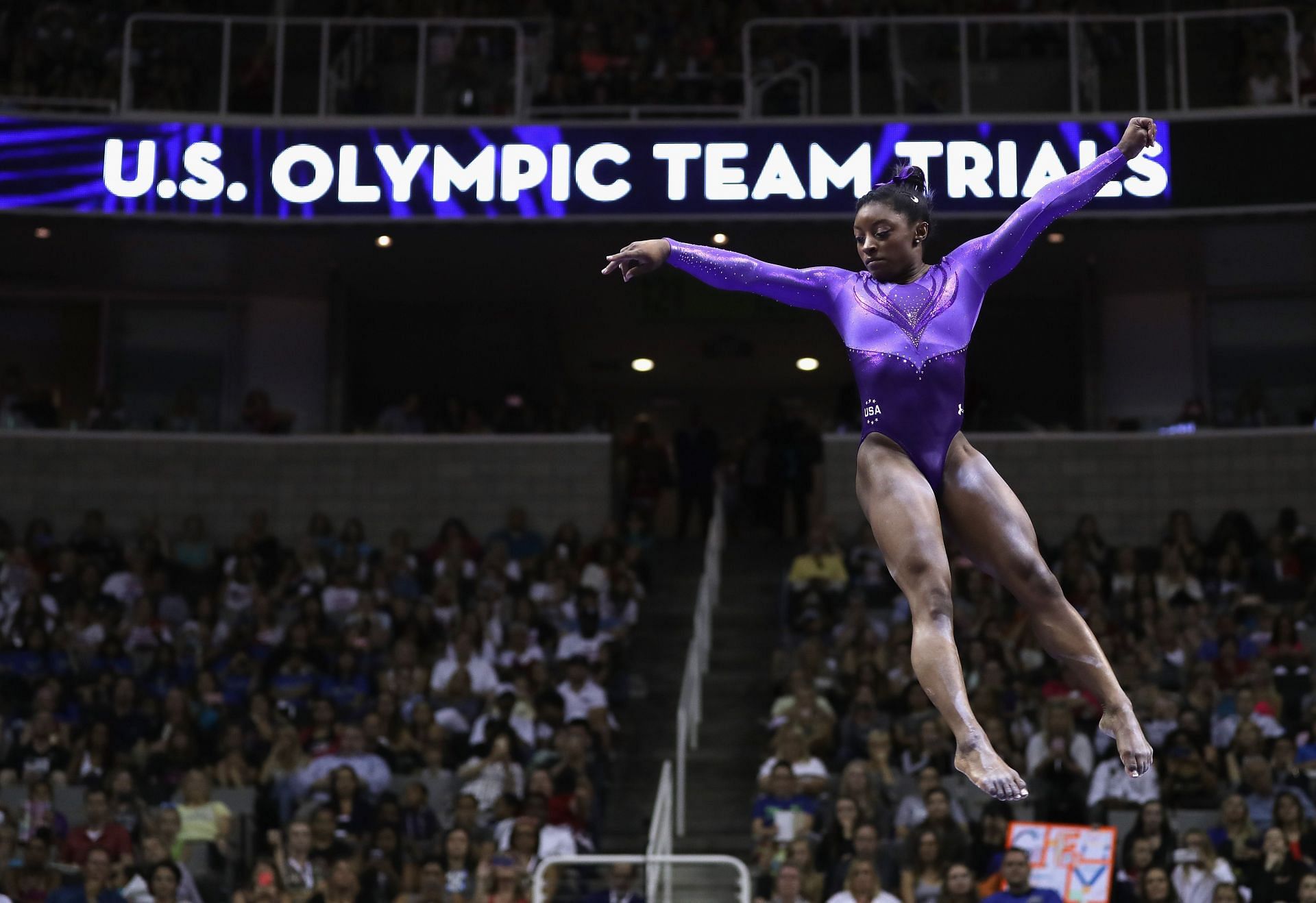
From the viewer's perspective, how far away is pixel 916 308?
233 inches

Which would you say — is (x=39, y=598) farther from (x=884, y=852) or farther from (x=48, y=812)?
(x=884, y=852)

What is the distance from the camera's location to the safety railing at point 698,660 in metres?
14.3

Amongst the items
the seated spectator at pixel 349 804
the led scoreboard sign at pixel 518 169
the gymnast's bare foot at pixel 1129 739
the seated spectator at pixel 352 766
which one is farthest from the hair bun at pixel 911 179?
the led scoreboard sign at pixel 518 169

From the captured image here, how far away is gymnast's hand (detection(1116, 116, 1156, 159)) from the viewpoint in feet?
19.9

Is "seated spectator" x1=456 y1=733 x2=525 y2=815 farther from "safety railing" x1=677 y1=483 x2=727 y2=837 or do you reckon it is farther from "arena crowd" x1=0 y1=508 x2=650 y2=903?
"safety railing" x1=677 y1=483 x2=727 y2=837

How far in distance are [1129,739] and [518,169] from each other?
12.1 m

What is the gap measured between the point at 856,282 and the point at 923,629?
1.17 meters

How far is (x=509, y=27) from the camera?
68.0ft

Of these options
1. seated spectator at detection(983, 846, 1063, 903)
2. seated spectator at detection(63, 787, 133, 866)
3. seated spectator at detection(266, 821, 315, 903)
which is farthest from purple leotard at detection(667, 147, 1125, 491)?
seated spectator at detection(63, 787, 133, 866)

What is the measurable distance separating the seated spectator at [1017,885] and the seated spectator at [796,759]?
2182 millimetres

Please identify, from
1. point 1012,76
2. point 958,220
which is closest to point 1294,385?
point 1012,76

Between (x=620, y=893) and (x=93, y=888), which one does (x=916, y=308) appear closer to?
(x=620, y=893)

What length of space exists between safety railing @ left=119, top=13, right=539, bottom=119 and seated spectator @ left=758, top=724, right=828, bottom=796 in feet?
21.2

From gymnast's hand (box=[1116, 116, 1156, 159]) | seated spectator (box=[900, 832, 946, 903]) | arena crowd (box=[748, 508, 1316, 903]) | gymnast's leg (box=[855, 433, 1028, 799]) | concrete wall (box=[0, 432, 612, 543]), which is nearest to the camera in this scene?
gymnast's leg (box=[855, 433, 1028, 799])
